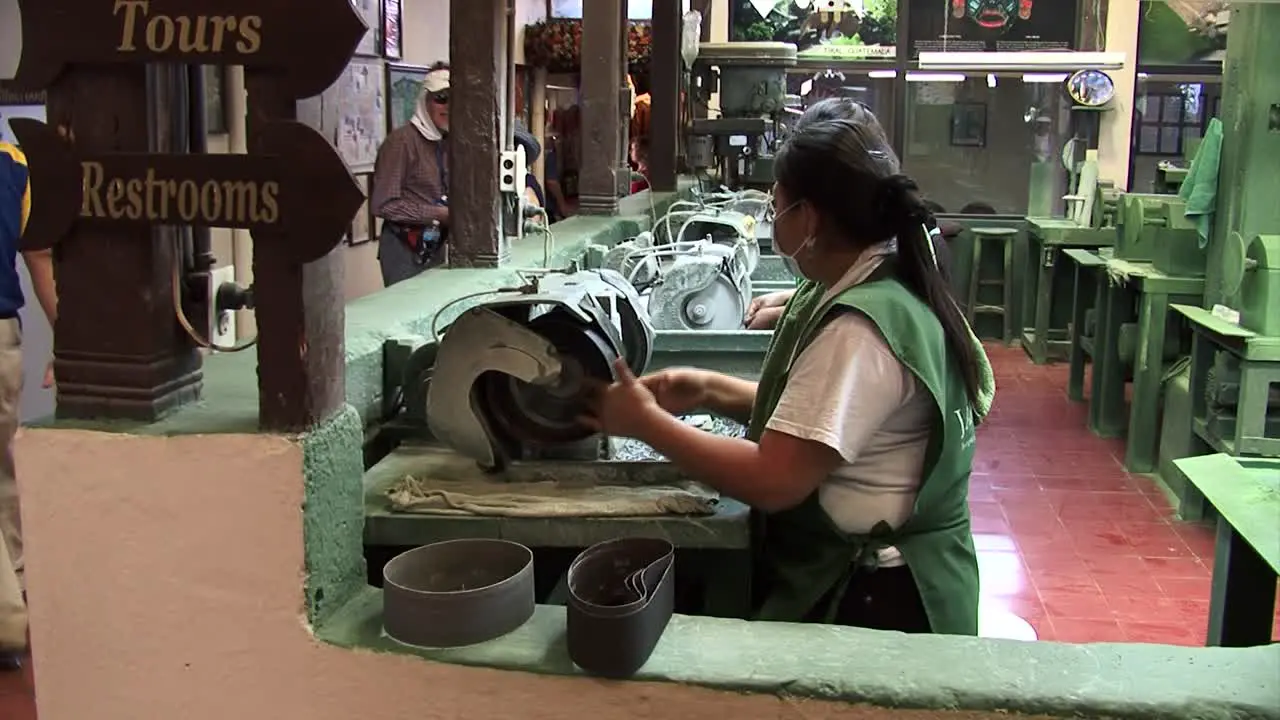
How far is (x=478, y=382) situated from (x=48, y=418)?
68cm

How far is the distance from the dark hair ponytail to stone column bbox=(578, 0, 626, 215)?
4.05 meters

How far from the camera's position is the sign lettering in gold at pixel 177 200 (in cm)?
Answer: 155

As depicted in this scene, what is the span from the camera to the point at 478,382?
6.81 ft

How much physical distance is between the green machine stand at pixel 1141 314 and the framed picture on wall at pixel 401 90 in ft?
13.4

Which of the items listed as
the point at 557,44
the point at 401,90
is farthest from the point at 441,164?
the point at 557,44

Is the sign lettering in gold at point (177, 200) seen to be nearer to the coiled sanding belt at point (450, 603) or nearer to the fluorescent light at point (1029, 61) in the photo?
the coiled sanding belt at point (450, 603)

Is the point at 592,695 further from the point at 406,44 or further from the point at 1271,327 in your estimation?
the point at 406,44

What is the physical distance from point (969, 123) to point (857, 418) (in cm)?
855

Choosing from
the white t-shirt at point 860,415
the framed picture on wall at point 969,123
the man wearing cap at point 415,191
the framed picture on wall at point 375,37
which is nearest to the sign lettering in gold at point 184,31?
the white t-shirt at point 860,415

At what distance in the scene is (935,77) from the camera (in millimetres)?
9508

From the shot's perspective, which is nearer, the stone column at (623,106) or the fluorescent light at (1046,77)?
the stone column at (623,106)

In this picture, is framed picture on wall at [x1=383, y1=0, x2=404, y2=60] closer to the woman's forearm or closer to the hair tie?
the woman's forearm

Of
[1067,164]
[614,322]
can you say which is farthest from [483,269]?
[1067,164]

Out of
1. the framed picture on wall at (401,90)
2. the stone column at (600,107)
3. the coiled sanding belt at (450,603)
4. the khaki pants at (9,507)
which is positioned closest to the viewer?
the coiled sanding belt at (450,603)
